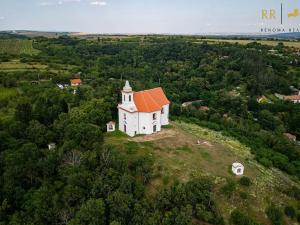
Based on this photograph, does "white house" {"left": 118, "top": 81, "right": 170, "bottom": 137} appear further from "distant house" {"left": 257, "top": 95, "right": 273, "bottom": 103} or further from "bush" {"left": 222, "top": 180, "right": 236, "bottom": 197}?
"distant house" {"left": 257, "top": 95, "right": 273, "bottom": 103}

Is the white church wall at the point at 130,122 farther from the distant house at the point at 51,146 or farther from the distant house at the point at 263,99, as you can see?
the distant house at the point at 263,99

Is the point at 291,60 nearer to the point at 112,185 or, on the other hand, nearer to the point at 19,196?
the point at 112,185

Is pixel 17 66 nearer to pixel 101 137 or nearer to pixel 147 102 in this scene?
pixel 101 137

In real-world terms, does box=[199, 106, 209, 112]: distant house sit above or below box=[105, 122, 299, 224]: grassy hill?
above

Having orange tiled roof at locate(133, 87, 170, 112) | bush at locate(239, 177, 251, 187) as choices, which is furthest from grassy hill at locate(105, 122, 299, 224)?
orange tiled roof at locate(133, 87, 170, 112)

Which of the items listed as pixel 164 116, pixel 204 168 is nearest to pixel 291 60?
pixel 164 116

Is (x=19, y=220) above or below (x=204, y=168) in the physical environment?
below
